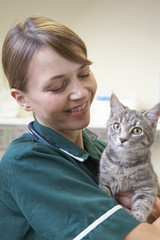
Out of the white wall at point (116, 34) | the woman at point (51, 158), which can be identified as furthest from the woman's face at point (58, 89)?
the white wall at point (116, 34)

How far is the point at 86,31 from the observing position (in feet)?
6.68

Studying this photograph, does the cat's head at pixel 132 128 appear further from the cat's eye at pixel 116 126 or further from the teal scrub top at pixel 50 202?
the teal scrub top at pixel 50 202

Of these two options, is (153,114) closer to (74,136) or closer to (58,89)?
(74,136)

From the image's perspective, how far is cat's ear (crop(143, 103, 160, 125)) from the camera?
3.39ft

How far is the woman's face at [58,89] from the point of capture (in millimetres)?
776

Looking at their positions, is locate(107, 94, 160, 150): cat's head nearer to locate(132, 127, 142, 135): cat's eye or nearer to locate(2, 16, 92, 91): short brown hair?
locate(132, 127, 142, 135): cat's eye

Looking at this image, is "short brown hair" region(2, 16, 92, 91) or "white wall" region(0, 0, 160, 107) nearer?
"short brown hair" region(2, 16, 92, 91)

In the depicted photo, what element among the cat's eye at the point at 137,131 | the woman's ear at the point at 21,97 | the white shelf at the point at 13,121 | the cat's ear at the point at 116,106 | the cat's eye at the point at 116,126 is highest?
the woman's ear at the point at 21,97

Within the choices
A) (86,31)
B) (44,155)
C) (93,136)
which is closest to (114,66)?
(86,31)

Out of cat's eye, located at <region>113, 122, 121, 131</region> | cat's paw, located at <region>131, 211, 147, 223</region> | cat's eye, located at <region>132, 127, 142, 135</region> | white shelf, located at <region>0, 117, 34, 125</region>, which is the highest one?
cat's eye, located at <region>132, 127, 142, 135</region>

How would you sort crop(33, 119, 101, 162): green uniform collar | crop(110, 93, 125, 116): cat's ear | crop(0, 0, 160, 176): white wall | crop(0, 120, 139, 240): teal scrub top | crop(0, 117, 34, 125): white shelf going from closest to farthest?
crop(0, 120, 139, 240): teal scrub top, crop(33, 119, 101, 162): green uniform collar, crop(110, 93, 125, 116): cat's ear, crop(0, 117, 34, 125): white shelf, crop(0, 0, 160, 176): white wall

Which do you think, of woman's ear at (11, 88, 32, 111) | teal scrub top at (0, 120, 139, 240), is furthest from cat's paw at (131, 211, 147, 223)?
woman's ear at (11, 88, 32, 111)

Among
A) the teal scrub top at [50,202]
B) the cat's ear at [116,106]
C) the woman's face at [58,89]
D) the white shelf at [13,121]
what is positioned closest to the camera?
the teal scrub top at [50,202]

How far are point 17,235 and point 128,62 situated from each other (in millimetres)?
1664
